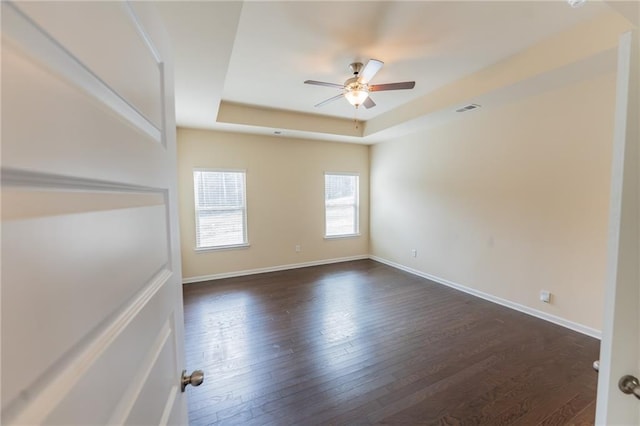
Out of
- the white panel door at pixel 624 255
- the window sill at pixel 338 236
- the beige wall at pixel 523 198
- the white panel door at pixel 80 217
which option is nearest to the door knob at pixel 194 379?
the white panel door at pixel 80 217

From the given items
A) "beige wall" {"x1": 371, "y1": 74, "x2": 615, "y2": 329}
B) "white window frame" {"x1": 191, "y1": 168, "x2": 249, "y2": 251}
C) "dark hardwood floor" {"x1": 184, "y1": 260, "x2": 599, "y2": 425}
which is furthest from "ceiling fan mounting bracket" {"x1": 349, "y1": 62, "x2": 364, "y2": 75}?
"dark hardwood floor" {"x1": 184, "y1": 260, "x2": 599, "y2": 425}

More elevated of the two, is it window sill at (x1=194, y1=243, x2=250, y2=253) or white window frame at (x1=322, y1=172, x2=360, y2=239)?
white window frame at (x1=322, y1=172, x2=360, y2=239)

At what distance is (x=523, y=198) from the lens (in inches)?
127

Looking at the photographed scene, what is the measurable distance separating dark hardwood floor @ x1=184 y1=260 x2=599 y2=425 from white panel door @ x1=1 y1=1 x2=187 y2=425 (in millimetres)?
1525

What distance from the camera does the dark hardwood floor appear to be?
5.92 feet

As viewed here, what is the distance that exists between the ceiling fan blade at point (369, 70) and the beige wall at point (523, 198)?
6.27ft

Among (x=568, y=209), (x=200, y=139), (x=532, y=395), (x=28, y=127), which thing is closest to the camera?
(x=28, y=127)

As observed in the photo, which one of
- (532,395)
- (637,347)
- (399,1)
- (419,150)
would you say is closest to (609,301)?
(637,347)

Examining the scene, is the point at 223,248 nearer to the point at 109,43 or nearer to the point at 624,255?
the point at 109,43

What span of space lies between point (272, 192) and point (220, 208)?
96 centimetres

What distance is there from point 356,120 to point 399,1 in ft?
9.71

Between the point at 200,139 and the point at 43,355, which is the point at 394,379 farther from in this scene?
the point at 200,139

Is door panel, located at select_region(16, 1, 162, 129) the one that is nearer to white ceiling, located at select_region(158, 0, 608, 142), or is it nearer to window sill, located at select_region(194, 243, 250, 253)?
white ceiling, located at select_region(158, 0, 608, 142)

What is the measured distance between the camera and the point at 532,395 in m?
1.93
